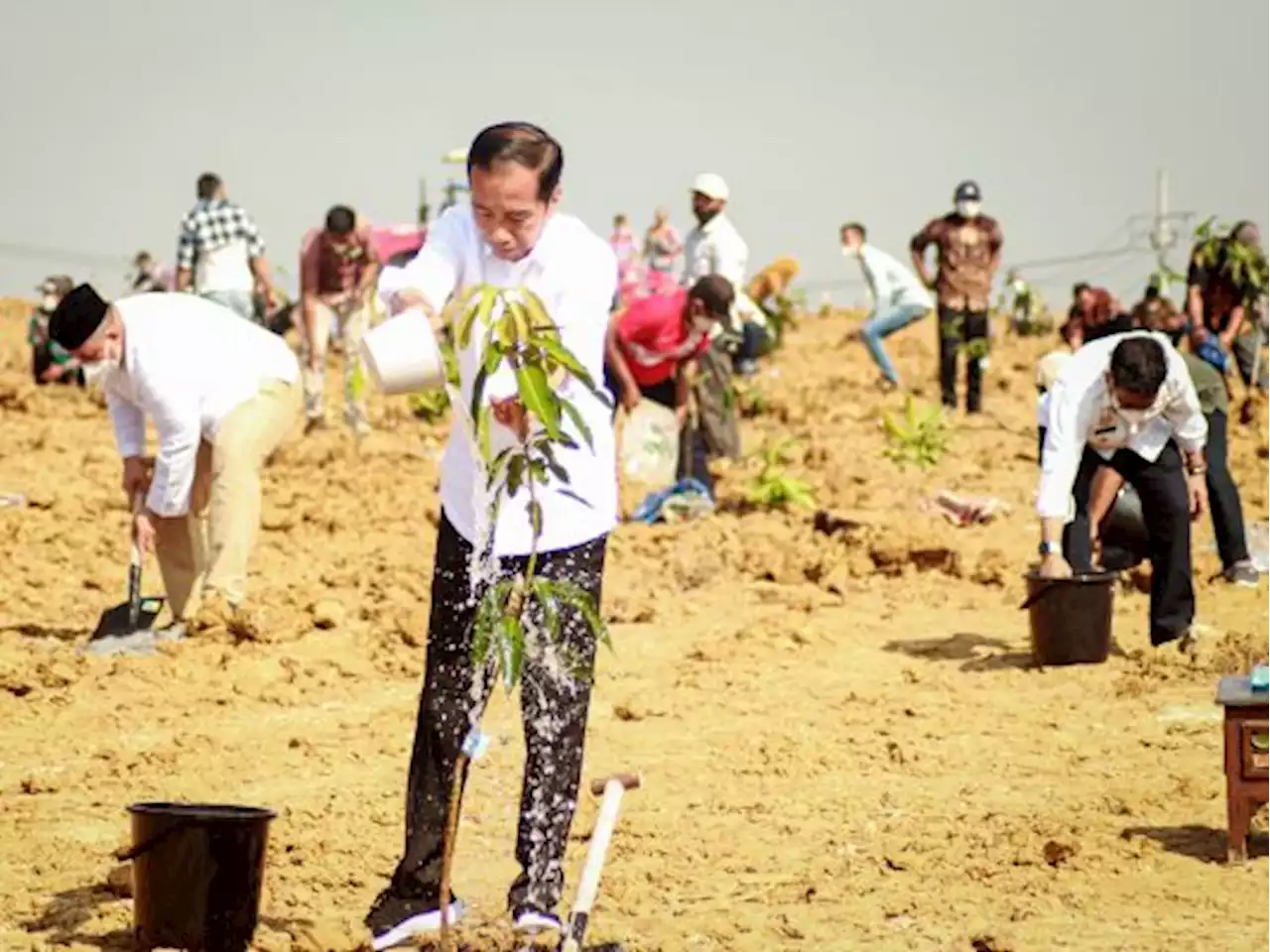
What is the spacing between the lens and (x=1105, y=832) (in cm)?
640

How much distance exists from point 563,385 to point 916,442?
401 inches

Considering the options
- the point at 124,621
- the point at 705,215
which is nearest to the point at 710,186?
the point at 705,215

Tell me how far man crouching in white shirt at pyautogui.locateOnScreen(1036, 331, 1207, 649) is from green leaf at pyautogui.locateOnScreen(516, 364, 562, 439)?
432cm

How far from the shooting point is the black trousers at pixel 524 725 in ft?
16.7

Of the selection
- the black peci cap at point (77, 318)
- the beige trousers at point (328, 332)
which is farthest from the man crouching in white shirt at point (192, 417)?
the beige trousers at point (328, 332)

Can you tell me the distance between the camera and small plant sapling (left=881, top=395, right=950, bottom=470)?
14.9 meters

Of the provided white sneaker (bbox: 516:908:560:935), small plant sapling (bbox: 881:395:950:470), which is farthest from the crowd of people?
small plant sapling (bbox: 881:395:950:470)

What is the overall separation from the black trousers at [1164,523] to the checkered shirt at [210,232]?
704cm

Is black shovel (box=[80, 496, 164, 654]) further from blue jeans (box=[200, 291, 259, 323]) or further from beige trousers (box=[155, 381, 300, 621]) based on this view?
blue jeans (box=[200, 291, 259, 323])

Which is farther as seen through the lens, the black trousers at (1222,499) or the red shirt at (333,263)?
the red shirt at (333,263)

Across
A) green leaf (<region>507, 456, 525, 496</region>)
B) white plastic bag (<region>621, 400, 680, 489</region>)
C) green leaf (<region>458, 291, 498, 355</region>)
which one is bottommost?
green leaf (<region>507, 456, 525, 496</region>)

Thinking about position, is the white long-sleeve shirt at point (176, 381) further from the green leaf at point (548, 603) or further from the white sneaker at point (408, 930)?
the green leaf at point (548, 603)

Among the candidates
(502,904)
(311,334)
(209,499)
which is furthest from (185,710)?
(311,334)

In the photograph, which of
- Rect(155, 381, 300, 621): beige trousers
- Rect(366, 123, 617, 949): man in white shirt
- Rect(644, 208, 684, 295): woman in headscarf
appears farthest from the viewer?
Rect(644, 208, 684, 295): woman in headscarf
